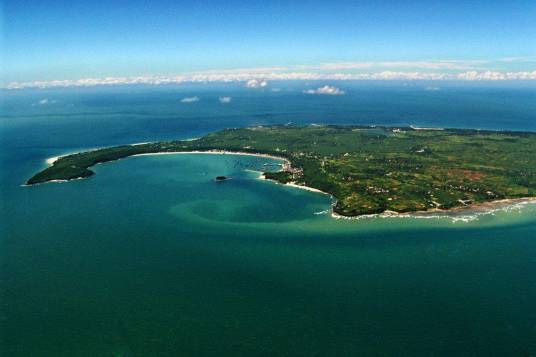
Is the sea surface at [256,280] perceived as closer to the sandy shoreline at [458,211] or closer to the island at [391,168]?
the sandy shoreline at [458,211]

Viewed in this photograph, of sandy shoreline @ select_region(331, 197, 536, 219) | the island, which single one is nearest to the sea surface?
sandy shoreline @ select_region(331, 197, 536, 219)

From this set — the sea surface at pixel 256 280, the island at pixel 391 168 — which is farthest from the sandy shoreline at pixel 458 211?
the sea surface at pixel 256 280

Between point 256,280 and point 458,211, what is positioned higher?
point 256,280

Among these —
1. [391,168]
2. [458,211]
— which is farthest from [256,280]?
[391,168]

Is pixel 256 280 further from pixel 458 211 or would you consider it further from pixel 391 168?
pixel 391 168

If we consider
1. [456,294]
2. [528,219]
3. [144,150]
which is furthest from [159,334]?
[144,150]

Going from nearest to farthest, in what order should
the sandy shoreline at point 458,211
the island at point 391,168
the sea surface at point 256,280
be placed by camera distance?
the sea surface at point 256,280 < the sandy shoreline at point 458,211 < the island at point 391,168

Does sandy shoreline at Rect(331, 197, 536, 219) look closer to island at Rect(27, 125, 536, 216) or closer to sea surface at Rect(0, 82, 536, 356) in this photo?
island at Rect(27, 125, 536, 216)

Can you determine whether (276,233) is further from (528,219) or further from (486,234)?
(528,219)

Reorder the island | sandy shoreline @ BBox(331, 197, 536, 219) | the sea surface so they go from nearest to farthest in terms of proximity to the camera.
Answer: the sea surface < sandy shoreline @ BBox(331, 197, 536, 219) < the island

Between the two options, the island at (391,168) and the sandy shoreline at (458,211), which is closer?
the sandy shoreline at (458,211)
